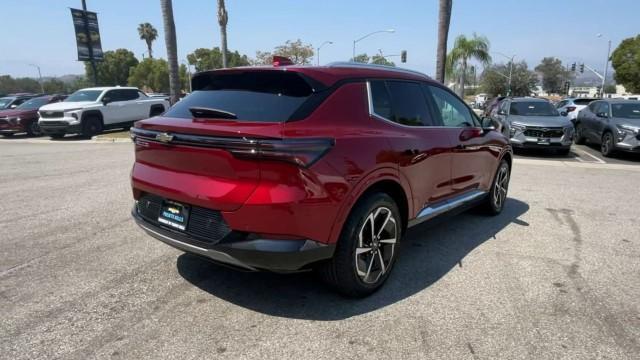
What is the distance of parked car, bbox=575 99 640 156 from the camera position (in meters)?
11.9

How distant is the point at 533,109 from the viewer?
43.7 feet

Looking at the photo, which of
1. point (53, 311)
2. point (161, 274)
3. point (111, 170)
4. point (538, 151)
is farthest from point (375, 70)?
point (538, 151)

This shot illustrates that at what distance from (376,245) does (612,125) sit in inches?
471

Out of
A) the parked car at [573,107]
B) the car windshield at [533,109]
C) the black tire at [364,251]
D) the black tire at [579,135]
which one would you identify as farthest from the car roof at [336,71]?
the parked car at [573,107]

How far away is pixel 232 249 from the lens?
292 centimetres

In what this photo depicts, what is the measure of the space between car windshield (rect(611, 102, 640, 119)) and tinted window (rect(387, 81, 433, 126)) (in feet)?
37.7

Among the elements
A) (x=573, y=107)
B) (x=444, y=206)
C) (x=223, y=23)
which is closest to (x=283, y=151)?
(x=444, y=206)

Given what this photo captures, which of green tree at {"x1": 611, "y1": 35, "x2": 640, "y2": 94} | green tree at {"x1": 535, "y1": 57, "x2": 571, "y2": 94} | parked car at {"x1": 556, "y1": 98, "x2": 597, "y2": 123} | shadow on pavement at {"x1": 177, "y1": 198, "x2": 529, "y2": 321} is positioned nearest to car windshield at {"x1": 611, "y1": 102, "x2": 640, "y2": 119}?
parked car at {"x1": 556, "y1": 98, "x2": 597, "y2": 123}

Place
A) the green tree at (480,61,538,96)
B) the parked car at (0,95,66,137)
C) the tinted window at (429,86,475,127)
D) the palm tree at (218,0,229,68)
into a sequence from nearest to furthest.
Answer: the tinted window at (429,86,475,127) < the parked car at (0,95,66,137) < the palm tree at (218,0,229,68) < the green tree at (480,61,538,96)

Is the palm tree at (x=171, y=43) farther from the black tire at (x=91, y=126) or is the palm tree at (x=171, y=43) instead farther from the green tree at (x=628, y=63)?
the green tree at (x=628, y=63)

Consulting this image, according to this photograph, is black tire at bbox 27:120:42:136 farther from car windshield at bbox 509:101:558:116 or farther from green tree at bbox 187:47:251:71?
green tree at bbox 187:47:251:71

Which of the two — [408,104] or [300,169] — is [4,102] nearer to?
[408,104]

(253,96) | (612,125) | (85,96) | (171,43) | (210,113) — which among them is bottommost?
(612,125)

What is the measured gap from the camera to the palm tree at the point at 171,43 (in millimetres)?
15973
